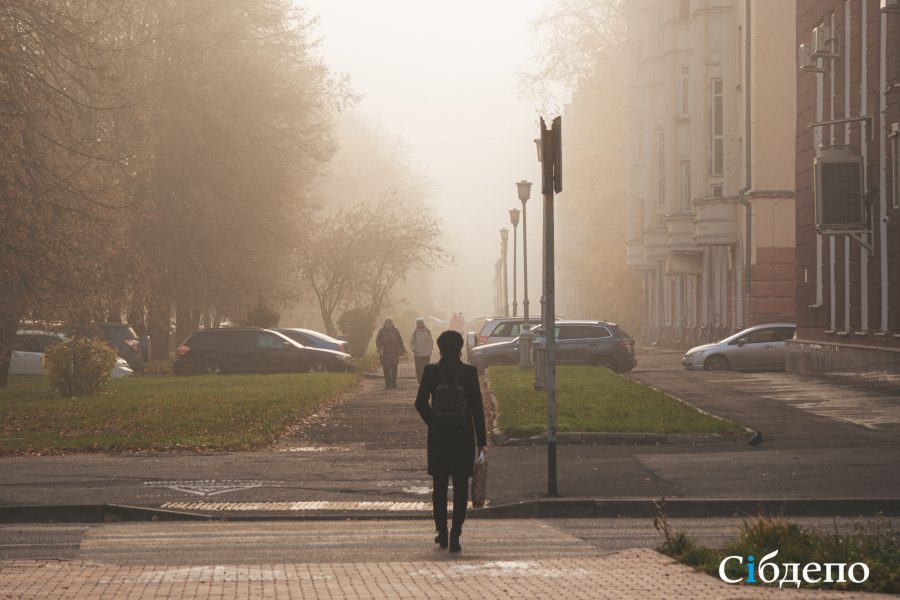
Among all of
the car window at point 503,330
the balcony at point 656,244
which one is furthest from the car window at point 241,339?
the balcony at point 656,244

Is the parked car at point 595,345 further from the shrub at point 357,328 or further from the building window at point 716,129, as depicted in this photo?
the shrub at point 357,328

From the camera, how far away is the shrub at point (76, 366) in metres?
33.3

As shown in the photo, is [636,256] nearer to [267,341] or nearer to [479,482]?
[267,341]

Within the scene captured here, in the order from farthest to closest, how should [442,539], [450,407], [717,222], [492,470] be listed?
[717,222]
[492,470]
[442,539]
[450,407]

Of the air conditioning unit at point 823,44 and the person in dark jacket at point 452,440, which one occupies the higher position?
the air conditioning unit at point 823,44

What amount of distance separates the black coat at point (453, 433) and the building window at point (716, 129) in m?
42.0

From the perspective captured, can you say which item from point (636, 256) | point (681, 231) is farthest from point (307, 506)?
point (636, 256)

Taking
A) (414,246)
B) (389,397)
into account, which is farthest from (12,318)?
(414,246)

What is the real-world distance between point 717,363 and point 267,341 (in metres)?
12.9

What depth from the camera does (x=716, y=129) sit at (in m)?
52.2

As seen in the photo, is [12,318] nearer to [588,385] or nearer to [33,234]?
[33,234]

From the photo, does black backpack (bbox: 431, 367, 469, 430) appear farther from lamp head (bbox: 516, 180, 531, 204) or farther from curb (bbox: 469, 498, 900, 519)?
lamp head (bbox: 516, 180, 531, 204)

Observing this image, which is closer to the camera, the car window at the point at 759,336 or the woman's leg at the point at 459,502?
the woman's leg at the point at 459,502

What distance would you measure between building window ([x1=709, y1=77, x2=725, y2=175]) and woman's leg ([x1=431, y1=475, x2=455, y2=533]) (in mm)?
42081
